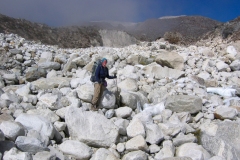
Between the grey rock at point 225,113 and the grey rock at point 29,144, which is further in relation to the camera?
the grey rock at point 225,113

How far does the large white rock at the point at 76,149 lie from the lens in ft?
17.7

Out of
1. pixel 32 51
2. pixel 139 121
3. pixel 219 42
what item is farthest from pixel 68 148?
pixel 219 42

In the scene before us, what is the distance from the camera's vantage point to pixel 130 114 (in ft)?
23.9

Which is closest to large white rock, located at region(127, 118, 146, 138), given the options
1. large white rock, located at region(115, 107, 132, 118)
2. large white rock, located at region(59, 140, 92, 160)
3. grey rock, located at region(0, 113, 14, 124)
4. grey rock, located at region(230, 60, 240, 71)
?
large white rock, located at region(115, 107, 132, 118)

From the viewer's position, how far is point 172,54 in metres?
11.7

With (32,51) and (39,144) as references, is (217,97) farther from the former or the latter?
(32,51)

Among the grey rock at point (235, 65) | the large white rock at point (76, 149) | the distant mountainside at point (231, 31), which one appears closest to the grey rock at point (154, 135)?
the large white rock at point (76, 149)

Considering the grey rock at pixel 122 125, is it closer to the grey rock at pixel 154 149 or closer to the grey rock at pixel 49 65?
the grey rock at pixel 154 149

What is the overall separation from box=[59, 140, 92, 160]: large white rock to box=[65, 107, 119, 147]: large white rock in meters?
0.30

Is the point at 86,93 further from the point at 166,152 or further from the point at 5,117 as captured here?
the point at 166,152

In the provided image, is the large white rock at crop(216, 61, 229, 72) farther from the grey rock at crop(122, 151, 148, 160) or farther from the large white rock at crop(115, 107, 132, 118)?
the grey rock at crop(122, 151, 148, 160)

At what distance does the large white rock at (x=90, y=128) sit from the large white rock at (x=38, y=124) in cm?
60

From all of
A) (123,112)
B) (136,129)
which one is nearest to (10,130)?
(136,129)

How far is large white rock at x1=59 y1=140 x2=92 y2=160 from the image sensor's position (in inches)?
212
